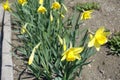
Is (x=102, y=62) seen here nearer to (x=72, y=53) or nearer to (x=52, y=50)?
(x=52, y=50)

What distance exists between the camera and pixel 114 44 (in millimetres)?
3449

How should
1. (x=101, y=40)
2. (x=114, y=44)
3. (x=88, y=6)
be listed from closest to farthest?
(x=101, y=40) → (x=114, y=44) → (x=88, y=6)

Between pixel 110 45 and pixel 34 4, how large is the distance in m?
1.19

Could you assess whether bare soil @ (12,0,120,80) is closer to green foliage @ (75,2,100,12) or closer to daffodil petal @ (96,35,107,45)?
green foliage @ (75,2,100,12)

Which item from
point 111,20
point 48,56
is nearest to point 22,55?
point 48,56

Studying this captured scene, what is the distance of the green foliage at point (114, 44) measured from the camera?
335 centimetres

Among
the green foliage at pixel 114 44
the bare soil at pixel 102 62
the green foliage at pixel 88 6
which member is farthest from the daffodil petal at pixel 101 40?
the green foliage at pixel 88 6

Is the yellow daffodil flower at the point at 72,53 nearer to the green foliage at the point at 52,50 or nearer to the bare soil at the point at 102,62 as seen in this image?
the green foliage at the point at 52,50

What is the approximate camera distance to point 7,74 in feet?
9.96

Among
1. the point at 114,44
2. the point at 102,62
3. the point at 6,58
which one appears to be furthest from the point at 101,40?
the point at 6,58

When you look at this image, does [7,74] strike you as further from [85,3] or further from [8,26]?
[85,3]

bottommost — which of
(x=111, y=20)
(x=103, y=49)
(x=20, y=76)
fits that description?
(x=20, y=76)

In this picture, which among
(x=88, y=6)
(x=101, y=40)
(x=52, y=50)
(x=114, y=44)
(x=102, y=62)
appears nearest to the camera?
(x=101, y=40)

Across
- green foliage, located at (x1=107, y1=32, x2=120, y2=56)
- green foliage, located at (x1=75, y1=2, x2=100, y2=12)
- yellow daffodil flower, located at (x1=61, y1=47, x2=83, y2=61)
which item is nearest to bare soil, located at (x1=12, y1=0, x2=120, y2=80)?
green foliage, located at (x1=107, y1=32, x2=120, y2=56)
